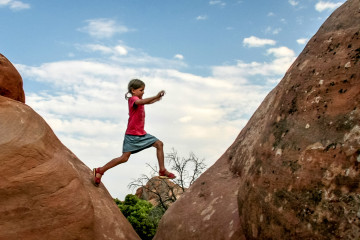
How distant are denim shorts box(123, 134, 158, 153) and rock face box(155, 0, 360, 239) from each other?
253cm

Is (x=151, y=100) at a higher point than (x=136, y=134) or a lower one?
higher

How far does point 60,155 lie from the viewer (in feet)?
21.3

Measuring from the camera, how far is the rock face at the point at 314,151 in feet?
11.2

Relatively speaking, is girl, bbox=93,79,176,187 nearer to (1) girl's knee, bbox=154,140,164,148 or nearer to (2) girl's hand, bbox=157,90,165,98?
(1) girl's knee, bbox=154,140,164,148

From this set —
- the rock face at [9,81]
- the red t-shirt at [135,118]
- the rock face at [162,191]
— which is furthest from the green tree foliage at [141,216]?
the rock face at [9,81]

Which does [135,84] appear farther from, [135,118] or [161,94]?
[161,94]

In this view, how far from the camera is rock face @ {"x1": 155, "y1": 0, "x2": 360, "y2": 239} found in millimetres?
3412

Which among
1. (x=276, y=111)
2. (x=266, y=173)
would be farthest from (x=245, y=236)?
(x=276, y=111)

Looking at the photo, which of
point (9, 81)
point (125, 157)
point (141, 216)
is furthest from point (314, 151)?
point (141, 216)

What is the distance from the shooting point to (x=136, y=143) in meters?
7.11

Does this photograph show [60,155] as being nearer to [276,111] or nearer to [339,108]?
[276,111]

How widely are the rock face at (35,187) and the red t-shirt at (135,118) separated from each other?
1.25 m

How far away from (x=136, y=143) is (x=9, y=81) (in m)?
2.30

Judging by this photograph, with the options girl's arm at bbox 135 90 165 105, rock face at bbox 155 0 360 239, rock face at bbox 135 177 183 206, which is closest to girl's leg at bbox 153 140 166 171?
girl's arm at bbox 135 90 165 105
